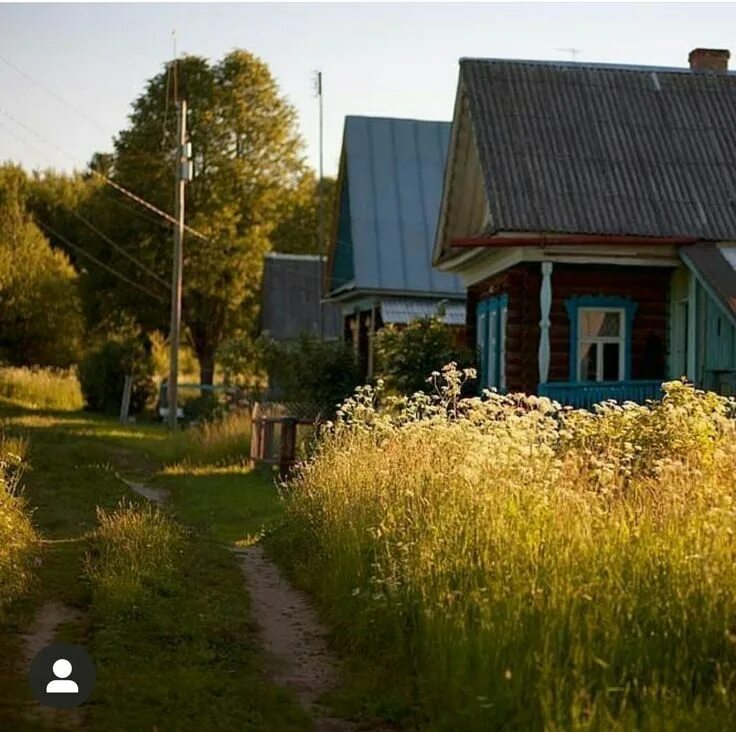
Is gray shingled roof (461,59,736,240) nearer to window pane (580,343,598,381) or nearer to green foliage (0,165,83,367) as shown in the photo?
window pane (580,343,598,381)

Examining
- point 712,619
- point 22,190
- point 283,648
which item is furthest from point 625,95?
point 22,190

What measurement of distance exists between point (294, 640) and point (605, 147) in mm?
15902

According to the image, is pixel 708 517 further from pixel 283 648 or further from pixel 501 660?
pixel 283 648

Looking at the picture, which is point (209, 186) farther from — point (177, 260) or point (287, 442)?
point (287, 442)

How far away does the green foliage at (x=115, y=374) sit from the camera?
5184cm

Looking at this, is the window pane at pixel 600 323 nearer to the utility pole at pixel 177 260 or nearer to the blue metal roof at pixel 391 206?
the blue metal roof at pixel 391 206

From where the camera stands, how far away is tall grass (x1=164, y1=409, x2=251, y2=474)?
1124 inches

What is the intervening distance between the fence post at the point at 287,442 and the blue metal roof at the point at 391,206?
11833 millimetres

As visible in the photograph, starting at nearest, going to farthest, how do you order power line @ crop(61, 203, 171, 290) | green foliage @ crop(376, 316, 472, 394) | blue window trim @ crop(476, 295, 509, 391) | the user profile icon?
the user profile icon → blue window trim @ crop(476, 295, 509, 391) → green foliage @ crop(376, 316, 472, 394) → power line @ crop(61, 203, 171, 290)

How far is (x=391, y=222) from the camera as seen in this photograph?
36.4 metres

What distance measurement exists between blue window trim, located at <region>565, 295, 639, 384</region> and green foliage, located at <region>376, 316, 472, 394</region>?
252cm

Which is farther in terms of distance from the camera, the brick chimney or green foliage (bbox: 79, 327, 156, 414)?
green foliage (bbox: 79, 327, 156, 414)

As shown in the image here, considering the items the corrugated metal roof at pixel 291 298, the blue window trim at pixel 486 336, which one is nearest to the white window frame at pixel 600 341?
the blue window trim at pixel 486 336

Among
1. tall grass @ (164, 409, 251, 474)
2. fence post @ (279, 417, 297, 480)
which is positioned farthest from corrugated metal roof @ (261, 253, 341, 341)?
fence post @ (279, 417, 297, 480)
